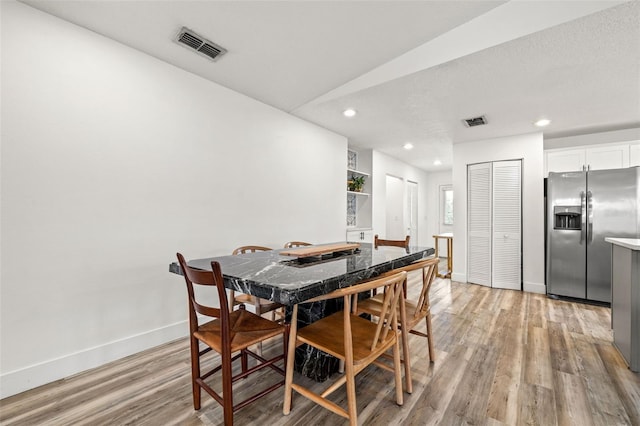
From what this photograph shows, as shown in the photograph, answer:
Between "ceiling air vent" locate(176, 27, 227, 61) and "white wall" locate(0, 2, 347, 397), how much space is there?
1.36 feet

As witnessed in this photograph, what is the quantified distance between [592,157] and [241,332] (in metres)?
5.32

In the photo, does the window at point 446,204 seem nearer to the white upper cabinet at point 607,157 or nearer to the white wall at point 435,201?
the white wall at point 435,201

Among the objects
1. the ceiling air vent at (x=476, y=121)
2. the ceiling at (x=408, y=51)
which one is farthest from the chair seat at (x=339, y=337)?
the ceiling air vent at (x=476, y=121)

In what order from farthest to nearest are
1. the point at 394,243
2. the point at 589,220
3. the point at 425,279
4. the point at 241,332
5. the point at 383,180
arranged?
the point at 383,180 < the point at 589,220 < the point at 394,243 < the point at 425,279 < the point at 241,332

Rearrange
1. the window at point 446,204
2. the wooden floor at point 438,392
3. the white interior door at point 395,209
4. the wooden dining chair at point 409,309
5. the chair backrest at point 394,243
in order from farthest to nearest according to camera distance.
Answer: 1. the window at point 446,204
2. the white interior door at point 395,209
3. the chair backrest at point 394,243
4. the wooden dining chair at point 409,309
5. the wooden floor at point 438,392

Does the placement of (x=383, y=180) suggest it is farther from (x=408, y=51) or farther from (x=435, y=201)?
(x=408, y=51)

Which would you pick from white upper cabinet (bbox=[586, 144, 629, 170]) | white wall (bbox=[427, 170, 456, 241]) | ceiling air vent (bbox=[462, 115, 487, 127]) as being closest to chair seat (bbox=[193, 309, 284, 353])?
ceiling air vent (bbox=[462, 115, 487, 127])

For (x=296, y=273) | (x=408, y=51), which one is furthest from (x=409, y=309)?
(x=408, y=51)

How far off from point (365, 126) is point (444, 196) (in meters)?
4.82

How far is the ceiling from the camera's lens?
6.39 feet

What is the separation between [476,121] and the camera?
12.8ft

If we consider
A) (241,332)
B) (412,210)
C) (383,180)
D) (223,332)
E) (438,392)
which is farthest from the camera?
(412,210)

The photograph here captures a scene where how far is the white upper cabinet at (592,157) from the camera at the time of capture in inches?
156

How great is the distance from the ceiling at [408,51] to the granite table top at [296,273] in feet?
5.65
